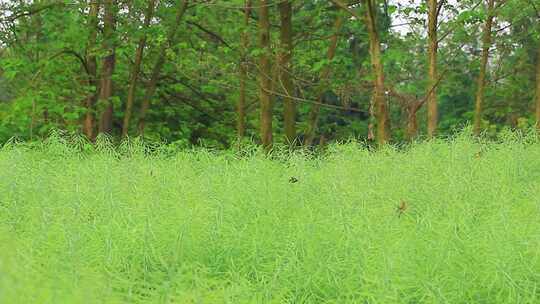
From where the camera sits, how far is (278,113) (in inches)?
523

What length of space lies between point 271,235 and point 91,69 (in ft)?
24.5

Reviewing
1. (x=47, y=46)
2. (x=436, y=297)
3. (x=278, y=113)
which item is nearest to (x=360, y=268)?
(x=436, y=297)

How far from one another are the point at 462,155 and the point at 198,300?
12.6ft

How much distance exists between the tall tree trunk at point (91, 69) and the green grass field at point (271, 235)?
4091mm

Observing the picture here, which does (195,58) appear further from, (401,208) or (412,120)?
(401,208)

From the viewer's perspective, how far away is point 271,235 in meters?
3.11

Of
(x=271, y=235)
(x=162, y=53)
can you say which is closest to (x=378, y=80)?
(x=162, y=53)

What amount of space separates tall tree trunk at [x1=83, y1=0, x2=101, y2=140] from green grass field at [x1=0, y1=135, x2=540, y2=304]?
161 inches

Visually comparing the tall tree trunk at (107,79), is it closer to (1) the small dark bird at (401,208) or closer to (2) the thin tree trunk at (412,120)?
(2) the thin tree trunk at (412,120)

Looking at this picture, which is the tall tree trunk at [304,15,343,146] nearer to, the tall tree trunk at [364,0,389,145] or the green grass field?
the tall tree trunk at [364,0,389,145]

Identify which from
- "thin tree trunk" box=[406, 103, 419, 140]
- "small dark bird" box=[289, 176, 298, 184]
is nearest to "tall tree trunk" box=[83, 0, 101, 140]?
"thin tree trunk" box=[406, 103, 419, 140]

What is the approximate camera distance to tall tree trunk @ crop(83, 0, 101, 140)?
872 cm

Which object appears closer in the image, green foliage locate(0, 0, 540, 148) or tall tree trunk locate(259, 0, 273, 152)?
tall tree trunk locate(259, 0, 273, 152)

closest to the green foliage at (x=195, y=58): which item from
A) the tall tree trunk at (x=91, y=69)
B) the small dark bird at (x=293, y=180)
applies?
the tall tree trunk at (x=91, y=69)
